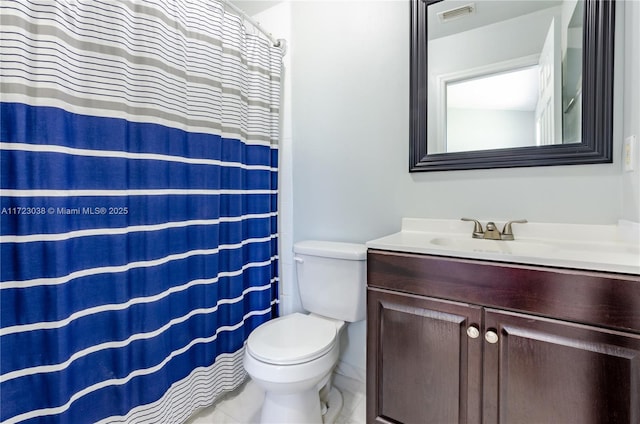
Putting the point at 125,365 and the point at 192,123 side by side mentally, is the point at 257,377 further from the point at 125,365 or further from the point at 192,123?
the point at 192,123

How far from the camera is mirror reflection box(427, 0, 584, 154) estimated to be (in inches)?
46.6

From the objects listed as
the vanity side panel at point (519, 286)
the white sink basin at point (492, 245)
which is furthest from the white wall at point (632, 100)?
the vanity side panel at point (519, 286)

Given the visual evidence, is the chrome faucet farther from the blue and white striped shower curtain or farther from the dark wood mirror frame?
the blue and white striped shower curtain

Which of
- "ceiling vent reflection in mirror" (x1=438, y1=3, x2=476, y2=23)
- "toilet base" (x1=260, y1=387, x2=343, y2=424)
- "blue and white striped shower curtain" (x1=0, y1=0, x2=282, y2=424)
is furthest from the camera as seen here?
"ceiling vent reflection in mirror" (x1=438, y1=3, x2=476, y2=23)

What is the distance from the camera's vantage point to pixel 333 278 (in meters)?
1.47

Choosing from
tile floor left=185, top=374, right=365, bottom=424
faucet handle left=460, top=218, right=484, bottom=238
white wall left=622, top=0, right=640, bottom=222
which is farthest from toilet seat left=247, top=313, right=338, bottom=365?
white wall left=622, top=0, right=640, bottom=222

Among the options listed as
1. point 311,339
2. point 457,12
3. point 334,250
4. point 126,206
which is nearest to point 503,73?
point 457,12

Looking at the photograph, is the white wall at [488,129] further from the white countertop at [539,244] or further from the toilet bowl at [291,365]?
the toilet bowl at [291,365]

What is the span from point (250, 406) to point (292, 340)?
1.71ft

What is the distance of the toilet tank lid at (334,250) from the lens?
1.40 metres

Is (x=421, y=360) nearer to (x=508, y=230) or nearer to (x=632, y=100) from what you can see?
(x=508, y=230)

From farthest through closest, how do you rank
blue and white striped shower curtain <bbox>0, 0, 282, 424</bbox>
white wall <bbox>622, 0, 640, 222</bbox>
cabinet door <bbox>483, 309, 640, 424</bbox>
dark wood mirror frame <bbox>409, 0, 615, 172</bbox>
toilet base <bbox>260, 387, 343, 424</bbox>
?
toilet base <bbox>260, 387, 343, 424</bbox>
dark wood mirror frame <bbox>409, 0, 615, 172</bbox>
white wall <bbox>622, 0, 640, 222</bbox>
blue and white striped shower curtain <bbox>0, 0, 282, 424</bbox>
cabinet door <bbox>483, 309, 640, 424</bbox>

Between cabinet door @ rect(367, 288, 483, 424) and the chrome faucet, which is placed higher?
the chrome faucet

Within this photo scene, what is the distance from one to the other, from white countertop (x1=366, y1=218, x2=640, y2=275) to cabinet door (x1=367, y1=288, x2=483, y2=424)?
0.59 feet
